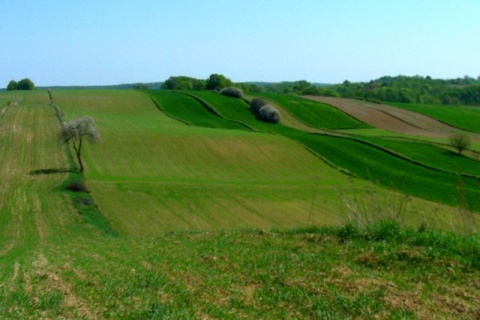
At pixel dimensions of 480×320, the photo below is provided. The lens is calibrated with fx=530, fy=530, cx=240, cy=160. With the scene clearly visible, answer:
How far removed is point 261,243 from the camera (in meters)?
14.2

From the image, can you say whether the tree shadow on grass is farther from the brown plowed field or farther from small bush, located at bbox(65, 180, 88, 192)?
the brown plowed field

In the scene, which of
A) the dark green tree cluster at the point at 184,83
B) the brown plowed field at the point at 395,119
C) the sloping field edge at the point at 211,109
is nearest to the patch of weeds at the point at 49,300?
the sloping field edge at the point at 211,109

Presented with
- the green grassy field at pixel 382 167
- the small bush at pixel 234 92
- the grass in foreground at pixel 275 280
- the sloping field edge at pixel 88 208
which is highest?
the small bush at pixel 234 92

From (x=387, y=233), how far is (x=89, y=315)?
Answer: 7.64 meters

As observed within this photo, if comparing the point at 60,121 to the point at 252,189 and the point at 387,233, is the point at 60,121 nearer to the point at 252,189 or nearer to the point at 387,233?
the point at 252,189

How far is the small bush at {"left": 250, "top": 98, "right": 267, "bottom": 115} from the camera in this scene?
9094 cm

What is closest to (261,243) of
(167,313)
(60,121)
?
(167,313)

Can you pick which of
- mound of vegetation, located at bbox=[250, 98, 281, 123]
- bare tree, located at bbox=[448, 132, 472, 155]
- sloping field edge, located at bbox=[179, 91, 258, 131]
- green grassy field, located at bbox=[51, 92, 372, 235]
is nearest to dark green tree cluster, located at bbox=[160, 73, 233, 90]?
sloping field edge, located at bbox=[179, 91, 258, 131]

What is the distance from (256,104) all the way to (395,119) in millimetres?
24876

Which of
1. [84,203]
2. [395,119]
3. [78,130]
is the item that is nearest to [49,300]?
[84,203]

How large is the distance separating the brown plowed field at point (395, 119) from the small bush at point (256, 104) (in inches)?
626

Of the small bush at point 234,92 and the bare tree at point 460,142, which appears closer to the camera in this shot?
the bare tree at point 460,142

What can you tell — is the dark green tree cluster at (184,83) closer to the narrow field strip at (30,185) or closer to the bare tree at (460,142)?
the narrow field strip at (30,185)

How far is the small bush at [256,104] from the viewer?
90938 millimetres
